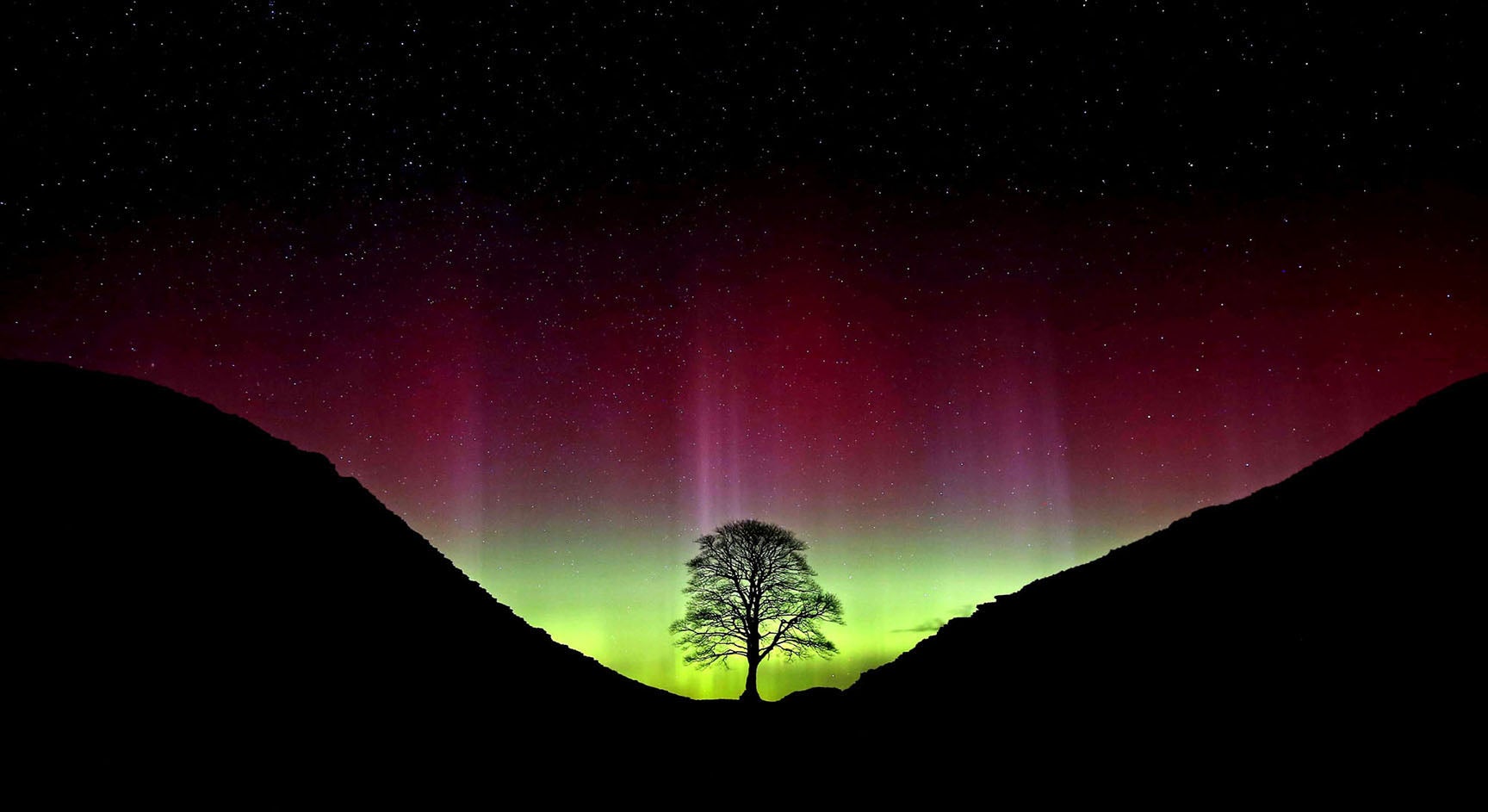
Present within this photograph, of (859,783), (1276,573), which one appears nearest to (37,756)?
(859,783)

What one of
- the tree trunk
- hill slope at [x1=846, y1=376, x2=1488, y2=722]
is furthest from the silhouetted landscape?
the tree trunk

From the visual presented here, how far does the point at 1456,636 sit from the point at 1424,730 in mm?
1969

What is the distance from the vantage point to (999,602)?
693 inches

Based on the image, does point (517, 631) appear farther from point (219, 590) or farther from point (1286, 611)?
point (1286, 611)

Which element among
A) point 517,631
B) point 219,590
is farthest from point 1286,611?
point 219,590

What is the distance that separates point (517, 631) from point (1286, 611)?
16948 millimetres

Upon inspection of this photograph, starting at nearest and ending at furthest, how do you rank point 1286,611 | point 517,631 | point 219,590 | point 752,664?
point 1286,611 < point 219,590 < point 517,631 < point 752,664

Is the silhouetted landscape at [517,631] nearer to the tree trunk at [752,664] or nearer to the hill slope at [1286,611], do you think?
the hill slope at [1286,611]

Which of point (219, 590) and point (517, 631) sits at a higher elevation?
point (219, 590)

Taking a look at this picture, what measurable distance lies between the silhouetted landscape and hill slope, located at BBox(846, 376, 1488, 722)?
5 cm

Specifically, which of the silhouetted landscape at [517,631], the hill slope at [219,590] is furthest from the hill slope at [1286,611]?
the hill slope at [219,590]

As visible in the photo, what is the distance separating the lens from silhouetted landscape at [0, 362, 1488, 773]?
8.38 metres

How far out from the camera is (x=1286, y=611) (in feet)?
32.8

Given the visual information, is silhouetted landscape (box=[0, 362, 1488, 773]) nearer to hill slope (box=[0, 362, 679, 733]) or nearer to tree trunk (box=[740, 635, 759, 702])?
hill slope (box=[0, 362, 679, 733])
